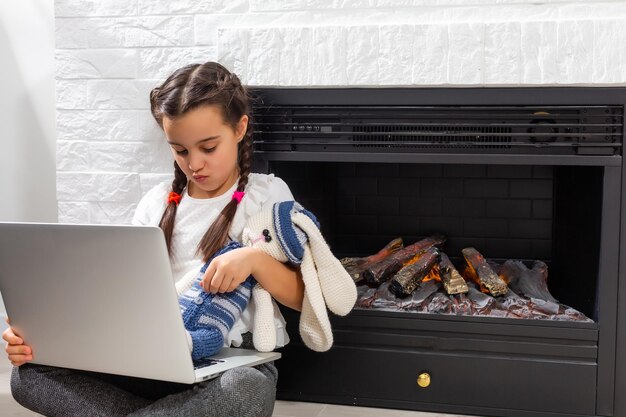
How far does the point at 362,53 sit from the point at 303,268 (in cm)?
58

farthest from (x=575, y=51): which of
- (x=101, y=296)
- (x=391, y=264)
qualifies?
(x=101, y=296)

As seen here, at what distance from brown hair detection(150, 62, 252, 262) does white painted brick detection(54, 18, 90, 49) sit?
52 centimetres

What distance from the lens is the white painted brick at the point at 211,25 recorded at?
2.15 m

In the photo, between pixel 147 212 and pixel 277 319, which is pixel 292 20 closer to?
pixel 147 212

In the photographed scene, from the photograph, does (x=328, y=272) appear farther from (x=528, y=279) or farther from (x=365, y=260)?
(x=528, y=279)

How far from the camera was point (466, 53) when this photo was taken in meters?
1.99

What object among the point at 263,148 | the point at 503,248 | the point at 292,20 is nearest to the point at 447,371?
the point at 503,248

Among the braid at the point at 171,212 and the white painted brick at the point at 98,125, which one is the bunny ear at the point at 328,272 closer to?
the braid at the point at 171,212

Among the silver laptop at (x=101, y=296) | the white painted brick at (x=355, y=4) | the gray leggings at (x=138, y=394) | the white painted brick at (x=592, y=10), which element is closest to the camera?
the silver laptop at (x=101, y=296)

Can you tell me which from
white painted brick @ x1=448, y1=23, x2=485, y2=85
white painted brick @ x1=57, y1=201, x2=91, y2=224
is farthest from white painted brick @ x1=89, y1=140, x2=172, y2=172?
white painted brick @ x1=448, y1=23, x2=485, y2=85

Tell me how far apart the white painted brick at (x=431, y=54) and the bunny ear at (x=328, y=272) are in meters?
0.48

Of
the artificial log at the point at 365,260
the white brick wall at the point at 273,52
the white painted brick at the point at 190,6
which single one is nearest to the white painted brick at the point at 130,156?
the white brick wall at the point at 273,52

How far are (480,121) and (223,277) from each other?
764 mm

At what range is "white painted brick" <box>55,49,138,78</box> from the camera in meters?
2.23
